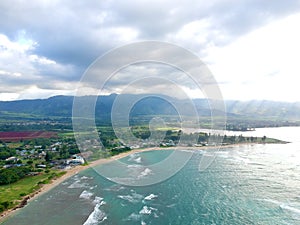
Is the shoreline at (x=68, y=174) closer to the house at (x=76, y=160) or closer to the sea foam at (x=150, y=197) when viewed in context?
the house at (x=76, y=160)

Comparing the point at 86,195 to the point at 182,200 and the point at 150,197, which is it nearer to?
the point at 150,197

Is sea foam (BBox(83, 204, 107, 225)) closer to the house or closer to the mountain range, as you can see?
the house

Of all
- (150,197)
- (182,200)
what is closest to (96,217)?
(150,197)

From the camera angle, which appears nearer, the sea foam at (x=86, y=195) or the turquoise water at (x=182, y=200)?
the turquoise water at (x=182, y=200)

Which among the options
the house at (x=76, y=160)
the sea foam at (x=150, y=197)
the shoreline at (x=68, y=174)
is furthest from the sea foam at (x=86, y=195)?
the house at (x=76, y=160)

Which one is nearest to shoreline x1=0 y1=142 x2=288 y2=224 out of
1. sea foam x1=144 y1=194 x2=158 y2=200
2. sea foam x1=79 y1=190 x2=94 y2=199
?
sea foam x1=79 y1=190 x2=94 y2=199

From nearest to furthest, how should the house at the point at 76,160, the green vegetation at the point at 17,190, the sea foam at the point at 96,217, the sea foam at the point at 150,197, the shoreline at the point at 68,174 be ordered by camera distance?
1. the sea foam at the point at 96,217
2. the shoreline at the point at 68,174
3. the green vegetation at the point at 17,190
4. the sea foam at the point at 150,197
5. the house at the point at 76,160

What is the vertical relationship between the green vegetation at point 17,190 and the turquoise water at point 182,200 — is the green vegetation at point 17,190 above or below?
below

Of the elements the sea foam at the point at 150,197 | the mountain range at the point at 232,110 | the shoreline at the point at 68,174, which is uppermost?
the mountain range at the point at 232,110
